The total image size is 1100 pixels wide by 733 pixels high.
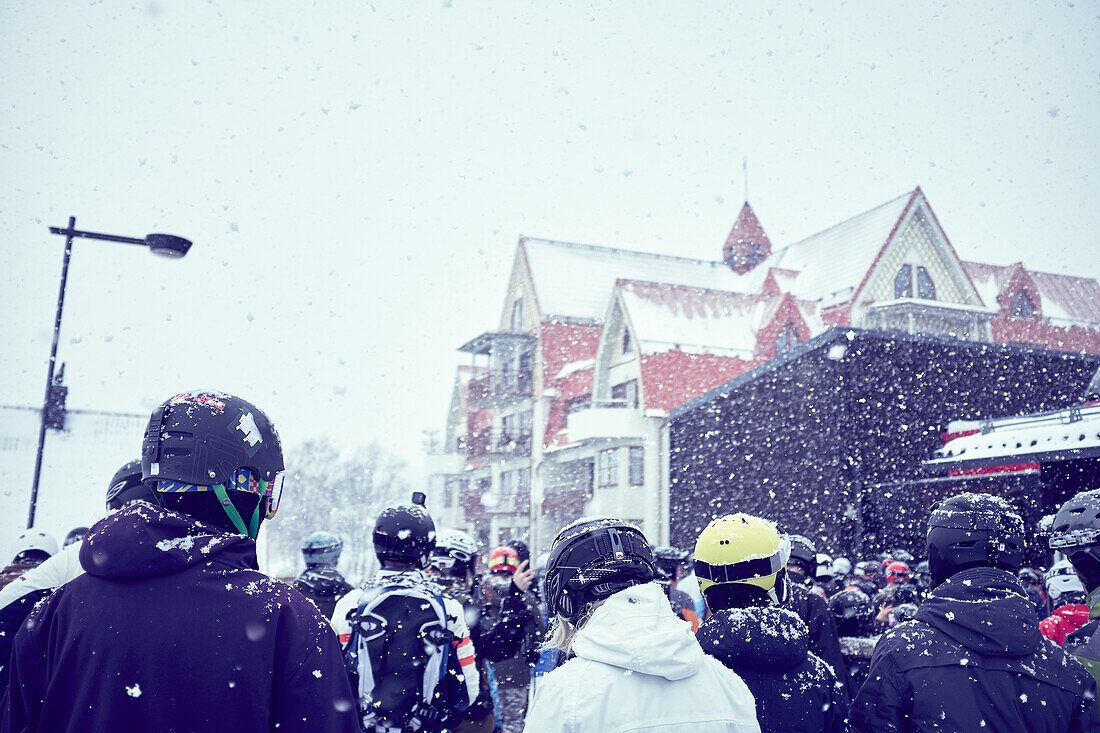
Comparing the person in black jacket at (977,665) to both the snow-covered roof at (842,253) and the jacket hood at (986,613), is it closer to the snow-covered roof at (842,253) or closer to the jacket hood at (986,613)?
the jacket hood at (986,613)

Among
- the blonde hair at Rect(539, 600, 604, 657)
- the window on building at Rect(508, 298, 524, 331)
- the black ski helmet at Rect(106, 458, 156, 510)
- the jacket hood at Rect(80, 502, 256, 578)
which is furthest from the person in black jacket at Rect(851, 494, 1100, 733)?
the window on building at Rect(508, 298, 524, 331)

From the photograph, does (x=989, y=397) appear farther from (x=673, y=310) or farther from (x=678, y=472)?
(x=673, y=310)

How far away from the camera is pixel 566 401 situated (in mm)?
32531

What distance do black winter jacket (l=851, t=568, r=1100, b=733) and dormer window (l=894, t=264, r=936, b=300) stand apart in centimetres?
2810

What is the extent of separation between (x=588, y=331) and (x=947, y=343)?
17.4m

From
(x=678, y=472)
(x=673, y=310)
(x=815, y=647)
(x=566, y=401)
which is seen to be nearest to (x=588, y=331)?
(x=566, y=401)

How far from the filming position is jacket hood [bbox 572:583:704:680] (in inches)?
76.7

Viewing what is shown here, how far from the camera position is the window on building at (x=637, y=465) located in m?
26.8

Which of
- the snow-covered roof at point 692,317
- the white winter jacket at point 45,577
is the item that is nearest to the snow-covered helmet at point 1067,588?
the white winter jacket at point 45,577

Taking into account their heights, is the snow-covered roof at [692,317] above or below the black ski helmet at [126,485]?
above

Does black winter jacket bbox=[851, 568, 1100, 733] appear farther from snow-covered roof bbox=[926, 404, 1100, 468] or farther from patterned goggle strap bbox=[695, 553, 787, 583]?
snow-covered roof bbox=[926, 404, 1100, 468]

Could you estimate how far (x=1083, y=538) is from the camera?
3.61 metres

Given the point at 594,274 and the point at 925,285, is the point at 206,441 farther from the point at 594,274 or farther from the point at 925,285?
the point at 594,274

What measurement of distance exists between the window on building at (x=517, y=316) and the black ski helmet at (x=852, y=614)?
30.0 m
